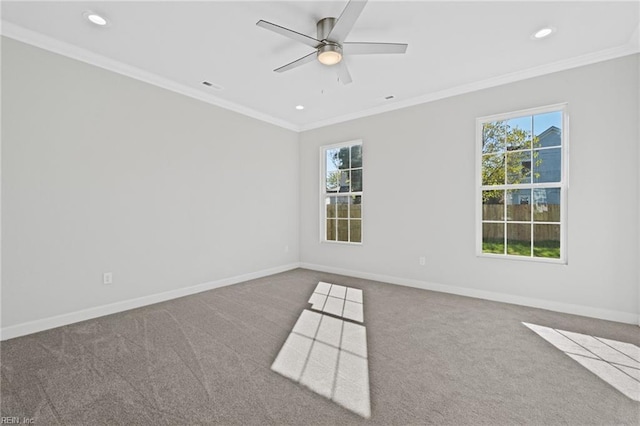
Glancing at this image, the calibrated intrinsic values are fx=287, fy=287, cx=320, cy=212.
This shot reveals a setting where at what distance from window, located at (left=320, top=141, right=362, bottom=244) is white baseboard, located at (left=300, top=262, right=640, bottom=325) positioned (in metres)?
0.73

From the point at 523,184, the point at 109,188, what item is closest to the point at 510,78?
the point at 523,184

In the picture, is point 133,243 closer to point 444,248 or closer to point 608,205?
point 444,248

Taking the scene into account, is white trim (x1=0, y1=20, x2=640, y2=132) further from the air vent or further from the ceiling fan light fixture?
the ceiling fan light fixture

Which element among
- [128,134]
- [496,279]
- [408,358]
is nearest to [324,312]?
[408,358]

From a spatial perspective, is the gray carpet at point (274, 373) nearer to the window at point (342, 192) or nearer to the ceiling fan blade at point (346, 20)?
the window at point (342, 192)

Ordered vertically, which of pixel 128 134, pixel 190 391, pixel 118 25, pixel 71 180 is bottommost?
pixel 190 391

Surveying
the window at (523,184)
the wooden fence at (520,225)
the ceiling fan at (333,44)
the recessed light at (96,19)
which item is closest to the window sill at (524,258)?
the window at (523,184)

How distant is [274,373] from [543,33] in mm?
3824

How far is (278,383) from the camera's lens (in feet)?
6.31

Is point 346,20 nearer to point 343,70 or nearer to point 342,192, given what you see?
point 343,70

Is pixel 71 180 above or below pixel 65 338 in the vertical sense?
above

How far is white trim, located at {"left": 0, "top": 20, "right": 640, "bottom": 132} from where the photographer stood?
8.91 ft

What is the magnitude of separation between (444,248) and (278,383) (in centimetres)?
306

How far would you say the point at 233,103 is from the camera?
14.7ft
